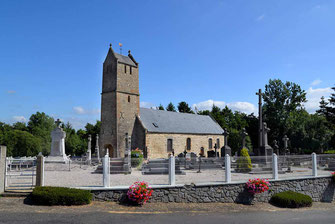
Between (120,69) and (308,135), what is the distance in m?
34.7

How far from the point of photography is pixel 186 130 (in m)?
38.7

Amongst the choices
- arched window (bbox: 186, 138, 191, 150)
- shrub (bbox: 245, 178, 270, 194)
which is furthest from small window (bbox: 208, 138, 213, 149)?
shrub (bbox: 245, 178, 270, 194)

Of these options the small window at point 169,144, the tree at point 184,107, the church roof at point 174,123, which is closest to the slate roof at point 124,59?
the church roof at point 174,123

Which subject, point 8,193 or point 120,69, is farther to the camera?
point 120,69

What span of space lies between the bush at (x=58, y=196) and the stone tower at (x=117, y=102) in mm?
23262

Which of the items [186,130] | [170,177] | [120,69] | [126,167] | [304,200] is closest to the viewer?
[170,177]

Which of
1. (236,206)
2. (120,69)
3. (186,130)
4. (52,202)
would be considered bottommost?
(236,206)

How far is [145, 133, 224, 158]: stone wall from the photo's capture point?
3384 centimetres

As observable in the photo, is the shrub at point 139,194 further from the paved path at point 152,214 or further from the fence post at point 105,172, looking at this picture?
the fence post at point 105,172

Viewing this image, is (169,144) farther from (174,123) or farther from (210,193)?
(210,193)

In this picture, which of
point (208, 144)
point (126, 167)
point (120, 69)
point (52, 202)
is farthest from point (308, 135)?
point (52, 202)

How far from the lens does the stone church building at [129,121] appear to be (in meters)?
Answer: 33.3

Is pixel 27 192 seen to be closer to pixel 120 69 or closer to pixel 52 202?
pixel 52 202

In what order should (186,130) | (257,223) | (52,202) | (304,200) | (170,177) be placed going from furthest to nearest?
(186,130) < (304,200) < (170,177) < (52,202) < (257,223)
